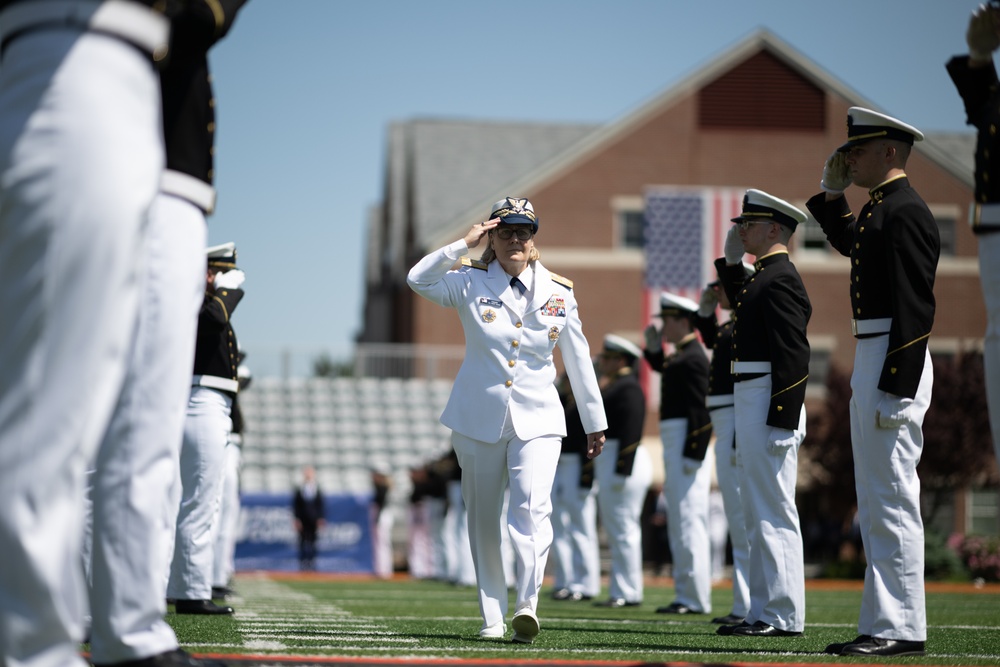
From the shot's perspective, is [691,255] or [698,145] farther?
[698,145]

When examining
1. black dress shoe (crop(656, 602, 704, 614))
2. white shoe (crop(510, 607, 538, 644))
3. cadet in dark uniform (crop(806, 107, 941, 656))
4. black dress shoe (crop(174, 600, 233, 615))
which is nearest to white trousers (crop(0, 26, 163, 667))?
white shoe (crop(510, 607, 538, 644))

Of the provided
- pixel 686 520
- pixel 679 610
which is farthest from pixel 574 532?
pixel 679 610

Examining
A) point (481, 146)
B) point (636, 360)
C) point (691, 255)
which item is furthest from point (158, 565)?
point (481, 146)

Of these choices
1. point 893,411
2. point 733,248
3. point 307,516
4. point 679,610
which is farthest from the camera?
point 307,516

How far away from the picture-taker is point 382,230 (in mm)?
69562

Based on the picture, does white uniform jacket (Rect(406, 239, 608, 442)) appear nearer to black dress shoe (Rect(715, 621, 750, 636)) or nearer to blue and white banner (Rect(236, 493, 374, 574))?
black dress shoe (Rect(715, 621, 750, 636))

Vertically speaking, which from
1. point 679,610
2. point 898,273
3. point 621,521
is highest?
point 898,273

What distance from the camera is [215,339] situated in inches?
394

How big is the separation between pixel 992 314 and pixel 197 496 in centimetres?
640

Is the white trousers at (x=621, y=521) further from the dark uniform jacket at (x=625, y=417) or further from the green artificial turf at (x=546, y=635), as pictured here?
the green artificial turf at (x=546, y=635)

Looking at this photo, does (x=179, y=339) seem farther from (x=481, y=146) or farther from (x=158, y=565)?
(x=481, y=146)

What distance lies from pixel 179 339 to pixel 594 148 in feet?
130

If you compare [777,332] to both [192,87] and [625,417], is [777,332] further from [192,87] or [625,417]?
[625,417]

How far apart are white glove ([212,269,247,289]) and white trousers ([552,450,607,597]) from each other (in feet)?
20.3
